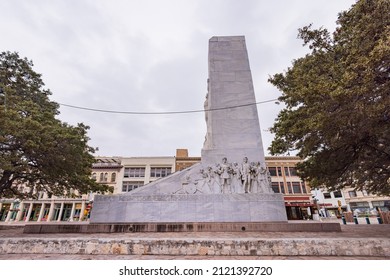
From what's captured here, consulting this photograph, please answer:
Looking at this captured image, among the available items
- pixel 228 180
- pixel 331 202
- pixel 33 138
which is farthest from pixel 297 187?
pixel 33 138

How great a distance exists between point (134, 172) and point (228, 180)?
35.2 meters

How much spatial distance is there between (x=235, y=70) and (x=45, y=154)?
1383 cm

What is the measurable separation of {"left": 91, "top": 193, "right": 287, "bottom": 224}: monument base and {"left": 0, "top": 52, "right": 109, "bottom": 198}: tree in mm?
5623

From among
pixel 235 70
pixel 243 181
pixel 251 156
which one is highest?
pixel 235 70

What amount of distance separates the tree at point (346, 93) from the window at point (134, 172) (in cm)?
3382

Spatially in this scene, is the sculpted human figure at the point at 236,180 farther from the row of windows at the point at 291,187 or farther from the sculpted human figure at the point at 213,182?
the row of windows at the point at 291,187

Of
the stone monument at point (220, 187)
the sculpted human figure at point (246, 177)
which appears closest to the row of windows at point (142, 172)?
the stone monument at point (220, 187)

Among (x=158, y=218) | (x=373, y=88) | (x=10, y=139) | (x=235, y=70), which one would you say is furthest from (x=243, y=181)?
(x=10, y=139)

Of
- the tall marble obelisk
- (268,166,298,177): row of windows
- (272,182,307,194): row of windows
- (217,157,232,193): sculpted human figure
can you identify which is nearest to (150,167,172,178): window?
(268,166,298,177): row of windows

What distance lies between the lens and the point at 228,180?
35.6ft

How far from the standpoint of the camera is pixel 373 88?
6.92m

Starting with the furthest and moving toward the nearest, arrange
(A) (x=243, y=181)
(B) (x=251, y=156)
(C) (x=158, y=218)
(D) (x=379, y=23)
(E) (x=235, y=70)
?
(E) (x=235, y=70)
(B) (x=251, y=156)
(A) (x=243, y=181)
(C) (x=158, y=218)
(D) (x=379, y=23)

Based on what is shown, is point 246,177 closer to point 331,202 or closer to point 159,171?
point 159,171

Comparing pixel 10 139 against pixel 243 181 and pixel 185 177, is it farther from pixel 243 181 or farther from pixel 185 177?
pixel 243 181
